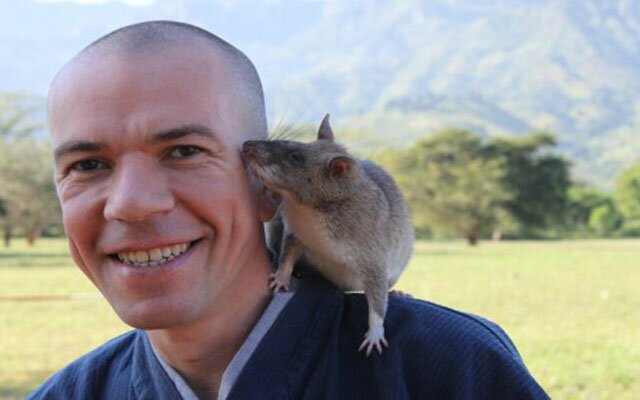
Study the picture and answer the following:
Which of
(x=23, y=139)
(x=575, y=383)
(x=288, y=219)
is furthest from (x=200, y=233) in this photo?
(x=23, y=139)

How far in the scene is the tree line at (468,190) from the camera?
169 feet

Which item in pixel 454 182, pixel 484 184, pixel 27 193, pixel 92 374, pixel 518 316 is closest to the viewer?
pixel 92 374

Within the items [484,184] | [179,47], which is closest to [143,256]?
[179,47]

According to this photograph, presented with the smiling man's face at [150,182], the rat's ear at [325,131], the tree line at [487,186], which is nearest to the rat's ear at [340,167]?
the rat's ear at [325,131]

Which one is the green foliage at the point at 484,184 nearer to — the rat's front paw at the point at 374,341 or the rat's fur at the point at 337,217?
the rat's fur at the point at 337,217

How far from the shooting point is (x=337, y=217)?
8.98 ft

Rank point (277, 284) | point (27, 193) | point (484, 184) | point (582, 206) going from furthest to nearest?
point (582, 206)
point (484, 184)
point (27, 193)
point (277, 284)

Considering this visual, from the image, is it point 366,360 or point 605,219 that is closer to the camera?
point 366,360

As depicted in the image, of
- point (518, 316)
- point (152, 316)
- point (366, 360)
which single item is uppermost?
point (152, 316)

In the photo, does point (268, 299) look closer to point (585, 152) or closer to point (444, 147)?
point (444, 147)

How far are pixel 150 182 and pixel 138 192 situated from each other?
0.04 metres

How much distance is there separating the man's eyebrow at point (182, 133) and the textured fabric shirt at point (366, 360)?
49 cm

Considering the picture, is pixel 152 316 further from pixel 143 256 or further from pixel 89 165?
pixel 89 165

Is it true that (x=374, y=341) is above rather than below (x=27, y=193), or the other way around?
above
